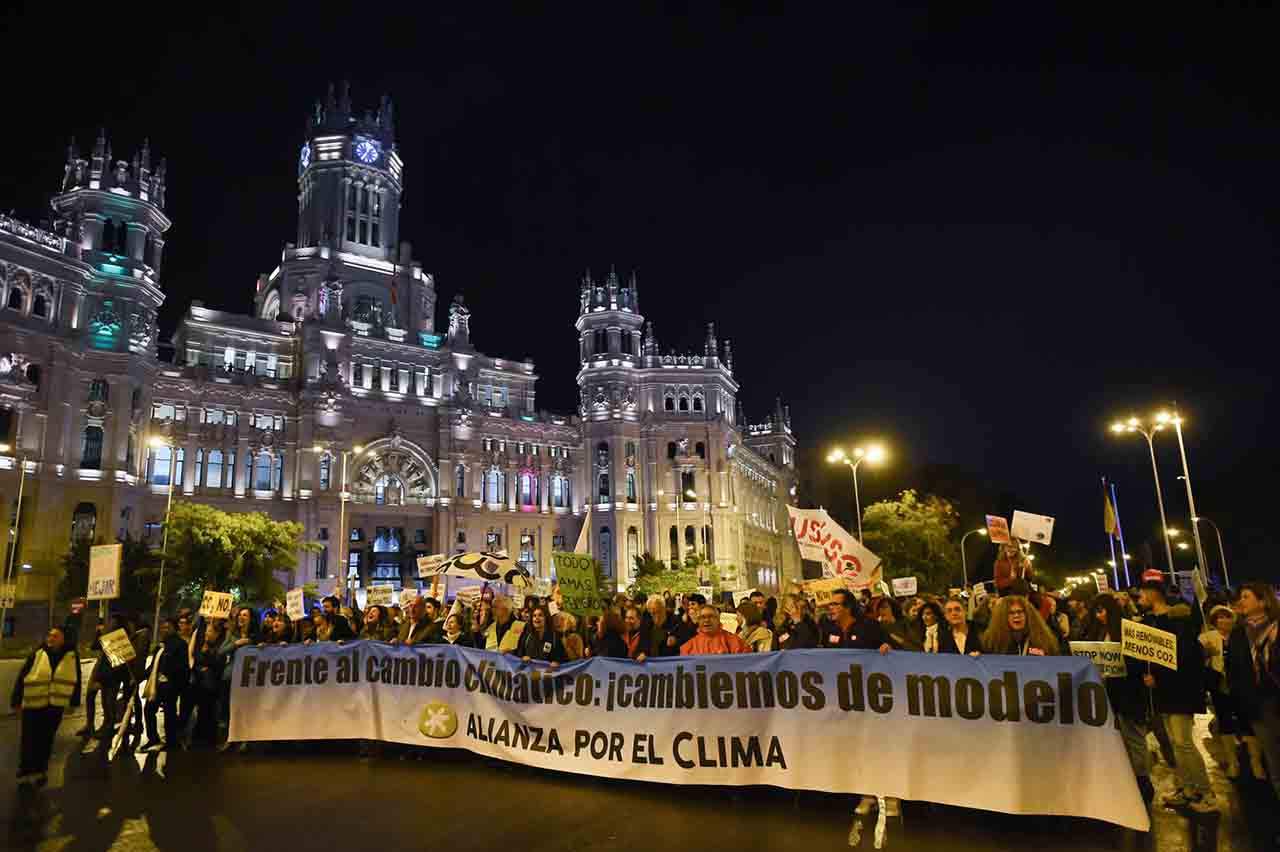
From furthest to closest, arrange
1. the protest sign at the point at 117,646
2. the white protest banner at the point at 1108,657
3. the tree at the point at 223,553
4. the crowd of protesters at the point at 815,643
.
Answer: the tree at the point at 223,553, the protest sign at the point at 117,646, the white protest banner at the point at 1108,657, the crowd of protesters at the point at 815,643

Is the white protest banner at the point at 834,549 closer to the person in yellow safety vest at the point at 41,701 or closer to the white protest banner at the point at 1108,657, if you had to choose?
the white protest banner at the point at 1108,657

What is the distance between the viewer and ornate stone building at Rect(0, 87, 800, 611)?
4903cm

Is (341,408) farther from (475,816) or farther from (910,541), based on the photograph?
(475,816)

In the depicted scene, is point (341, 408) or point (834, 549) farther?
point (341, 408)

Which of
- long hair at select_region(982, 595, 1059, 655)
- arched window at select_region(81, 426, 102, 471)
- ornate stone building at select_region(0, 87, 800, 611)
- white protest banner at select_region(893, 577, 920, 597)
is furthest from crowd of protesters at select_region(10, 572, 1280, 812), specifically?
arched window at select_region(81, 426, 102, 471)

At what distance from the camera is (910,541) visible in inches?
2375

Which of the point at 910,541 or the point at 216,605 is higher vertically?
Result: the point at 910,541

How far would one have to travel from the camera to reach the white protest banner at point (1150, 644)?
923 cm

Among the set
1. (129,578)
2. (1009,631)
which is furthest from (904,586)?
(129,578)

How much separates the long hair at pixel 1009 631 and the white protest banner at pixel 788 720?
736 millimetres

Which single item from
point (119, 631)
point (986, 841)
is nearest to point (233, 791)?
point (119, 631)

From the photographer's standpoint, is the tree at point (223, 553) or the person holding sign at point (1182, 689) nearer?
the person holding sign at point (1182, 689)

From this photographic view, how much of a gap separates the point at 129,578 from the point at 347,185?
166 feet

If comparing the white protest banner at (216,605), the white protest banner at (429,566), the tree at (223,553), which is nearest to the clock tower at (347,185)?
the tree at (223,553)
